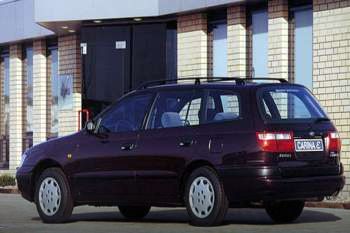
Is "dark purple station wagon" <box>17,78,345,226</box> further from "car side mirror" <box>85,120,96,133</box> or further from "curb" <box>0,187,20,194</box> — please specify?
"curb" <box>0,187,20,194</box>

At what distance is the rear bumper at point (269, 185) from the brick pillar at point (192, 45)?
945cm

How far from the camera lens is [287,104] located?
Answer: 11.3 metres

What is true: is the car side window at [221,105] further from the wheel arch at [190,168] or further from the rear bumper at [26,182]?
the rear bumper at [26,182]

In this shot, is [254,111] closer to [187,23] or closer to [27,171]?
[27,171]

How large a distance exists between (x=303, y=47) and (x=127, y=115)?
6.95 meters

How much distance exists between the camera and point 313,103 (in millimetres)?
11250

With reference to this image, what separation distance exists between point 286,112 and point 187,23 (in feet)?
31.6

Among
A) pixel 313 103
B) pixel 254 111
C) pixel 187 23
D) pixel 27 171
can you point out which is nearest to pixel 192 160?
pixel 254 111

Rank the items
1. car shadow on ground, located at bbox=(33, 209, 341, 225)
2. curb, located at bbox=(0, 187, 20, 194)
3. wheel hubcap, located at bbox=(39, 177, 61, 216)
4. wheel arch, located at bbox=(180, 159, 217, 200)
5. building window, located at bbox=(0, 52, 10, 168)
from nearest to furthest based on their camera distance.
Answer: wheel arch, located at bbox=(180, 159, 217, 200), car shadow on ground, located at bbox=(33, 209, 341, 225), wheel hubcap, located at bbox=(39, 177, 61, 216), curb, located at bbox=(0, 187, 20, 194), building window, located at bbox=(0, 52, 10, 168)

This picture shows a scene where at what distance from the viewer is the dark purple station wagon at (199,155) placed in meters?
10.5

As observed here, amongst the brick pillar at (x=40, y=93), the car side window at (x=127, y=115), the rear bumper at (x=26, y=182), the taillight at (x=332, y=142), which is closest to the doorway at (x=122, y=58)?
the brick pillar at (x=40, y=93)

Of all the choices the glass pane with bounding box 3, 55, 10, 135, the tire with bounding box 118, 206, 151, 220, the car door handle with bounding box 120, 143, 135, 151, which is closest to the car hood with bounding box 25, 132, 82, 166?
Result: the car door handle with bounding box 120, 143, 135, 151

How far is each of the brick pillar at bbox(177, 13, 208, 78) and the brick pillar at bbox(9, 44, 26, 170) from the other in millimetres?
7182

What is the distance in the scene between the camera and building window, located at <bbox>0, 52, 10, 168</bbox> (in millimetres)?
26578
